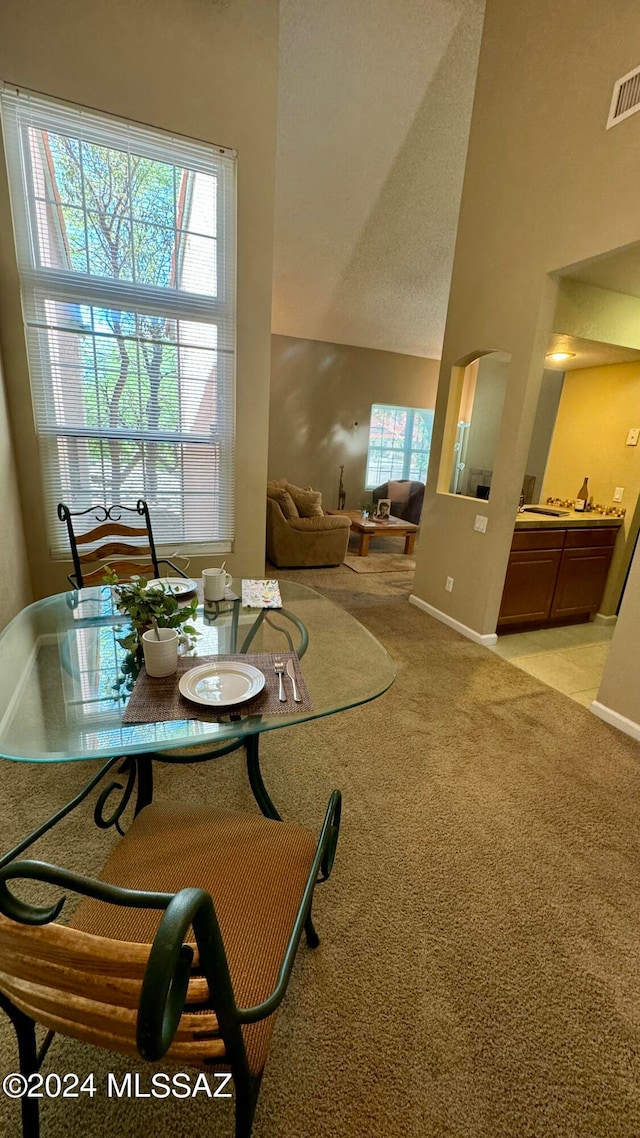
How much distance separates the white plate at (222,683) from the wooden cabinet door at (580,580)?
9.56 ft

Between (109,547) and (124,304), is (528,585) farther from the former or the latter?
(124,304)

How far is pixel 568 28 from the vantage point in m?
2.43

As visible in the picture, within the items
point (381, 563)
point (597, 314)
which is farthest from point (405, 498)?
point (597, 314)

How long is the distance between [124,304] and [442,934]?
3470 mm

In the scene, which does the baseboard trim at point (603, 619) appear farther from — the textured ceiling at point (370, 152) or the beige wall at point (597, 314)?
the textured ceiling at point (370, 152)

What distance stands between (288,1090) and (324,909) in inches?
15.6

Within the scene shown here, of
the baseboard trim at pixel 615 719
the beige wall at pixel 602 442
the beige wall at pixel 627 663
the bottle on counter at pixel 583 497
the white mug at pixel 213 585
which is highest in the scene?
the beige wall at pixel 602 442

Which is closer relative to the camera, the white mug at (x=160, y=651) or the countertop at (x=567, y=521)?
the white mug at (x=160, y=651)

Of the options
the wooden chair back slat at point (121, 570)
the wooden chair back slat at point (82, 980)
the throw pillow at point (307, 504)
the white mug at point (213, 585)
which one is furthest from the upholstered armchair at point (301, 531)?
the wooden chair back slat at point (82, 980)

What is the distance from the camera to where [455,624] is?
349 cm

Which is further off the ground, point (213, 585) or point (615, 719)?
point (213, 585)

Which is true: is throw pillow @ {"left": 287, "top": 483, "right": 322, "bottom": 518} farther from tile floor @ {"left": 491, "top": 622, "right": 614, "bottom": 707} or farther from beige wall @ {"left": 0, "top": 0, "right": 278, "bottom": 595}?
tile floor @ {"left": 491, "top": 622, "right": 614, "bottom": 707}

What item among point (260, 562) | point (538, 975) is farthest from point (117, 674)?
point (260, 562)

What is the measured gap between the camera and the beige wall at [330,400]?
7.11m
